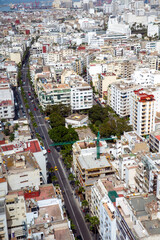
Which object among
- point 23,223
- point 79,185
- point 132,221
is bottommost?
point 79,185

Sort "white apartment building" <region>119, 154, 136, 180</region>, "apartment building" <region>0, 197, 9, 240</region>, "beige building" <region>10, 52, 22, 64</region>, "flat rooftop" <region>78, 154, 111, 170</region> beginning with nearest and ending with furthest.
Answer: "apartment building" <region>0, 197, 9, 240</region> < "flat rooftop" <region>78, 154, 111, 170</region> < "white apartment building" <region>119, 154, 136, 180</region> < "beige building" <region>10, 52, 22, 64</region>

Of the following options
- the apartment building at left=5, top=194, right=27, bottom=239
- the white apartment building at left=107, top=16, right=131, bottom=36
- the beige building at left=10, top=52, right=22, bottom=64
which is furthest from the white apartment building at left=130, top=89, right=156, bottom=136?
the white apartment building at left=107, top=16, right=131, bottom=36

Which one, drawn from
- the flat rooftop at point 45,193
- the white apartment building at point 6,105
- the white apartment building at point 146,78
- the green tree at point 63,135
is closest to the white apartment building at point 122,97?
the white apartment building at point 146,78

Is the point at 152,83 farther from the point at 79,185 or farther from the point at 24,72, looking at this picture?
the point at 24,72

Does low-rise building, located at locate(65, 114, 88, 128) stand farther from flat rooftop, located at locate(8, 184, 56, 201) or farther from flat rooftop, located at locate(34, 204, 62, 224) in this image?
flat rooftop, located at locate(34, 204, 62, 224)

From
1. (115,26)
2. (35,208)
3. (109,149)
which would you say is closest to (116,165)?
(109,149)
